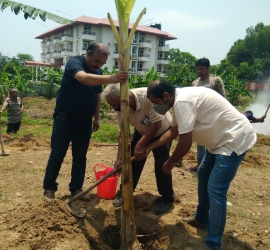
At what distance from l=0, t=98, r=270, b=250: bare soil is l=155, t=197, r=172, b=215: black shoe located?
2.7 inches

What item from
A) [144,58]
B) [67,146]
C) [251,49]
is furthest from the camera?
[251,49]

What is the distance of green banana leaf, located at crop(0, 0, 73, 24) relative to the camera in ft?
12.7

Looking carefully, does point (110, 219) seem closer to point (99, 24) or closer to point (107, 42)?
point (99, 24)

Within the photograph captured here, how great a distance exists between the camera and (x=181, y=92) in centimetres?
266

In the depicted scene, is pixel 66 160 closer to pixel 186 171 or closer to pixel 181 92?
pixel 186 171

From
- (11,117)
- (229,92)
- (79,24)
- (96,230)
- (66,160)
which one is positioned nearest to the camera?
(96,230)

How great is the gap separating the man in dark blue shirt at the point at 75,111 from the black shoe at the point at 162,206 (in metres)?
0.89

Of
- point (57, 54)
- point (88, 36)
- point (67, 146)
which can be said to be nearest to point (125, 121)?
point (67, 146)

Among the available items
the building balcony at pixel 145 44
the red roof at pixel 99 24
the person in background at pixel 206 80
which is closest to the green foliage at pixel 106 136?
the person in background at pixel 206 80

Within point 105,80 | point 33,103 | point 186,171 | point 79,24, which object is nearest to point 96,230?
point 105,80

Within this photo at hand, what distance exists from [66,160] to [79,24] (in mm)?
41835

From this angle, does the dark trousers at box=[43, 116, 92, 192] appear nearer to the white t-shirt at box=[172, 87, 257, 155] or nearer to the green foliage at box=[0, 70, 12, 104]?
the white t-shirt at box=[172, 87, 257, 155]

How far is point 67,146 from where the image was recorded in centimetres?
363

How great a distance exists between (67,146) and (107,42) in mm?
43199
